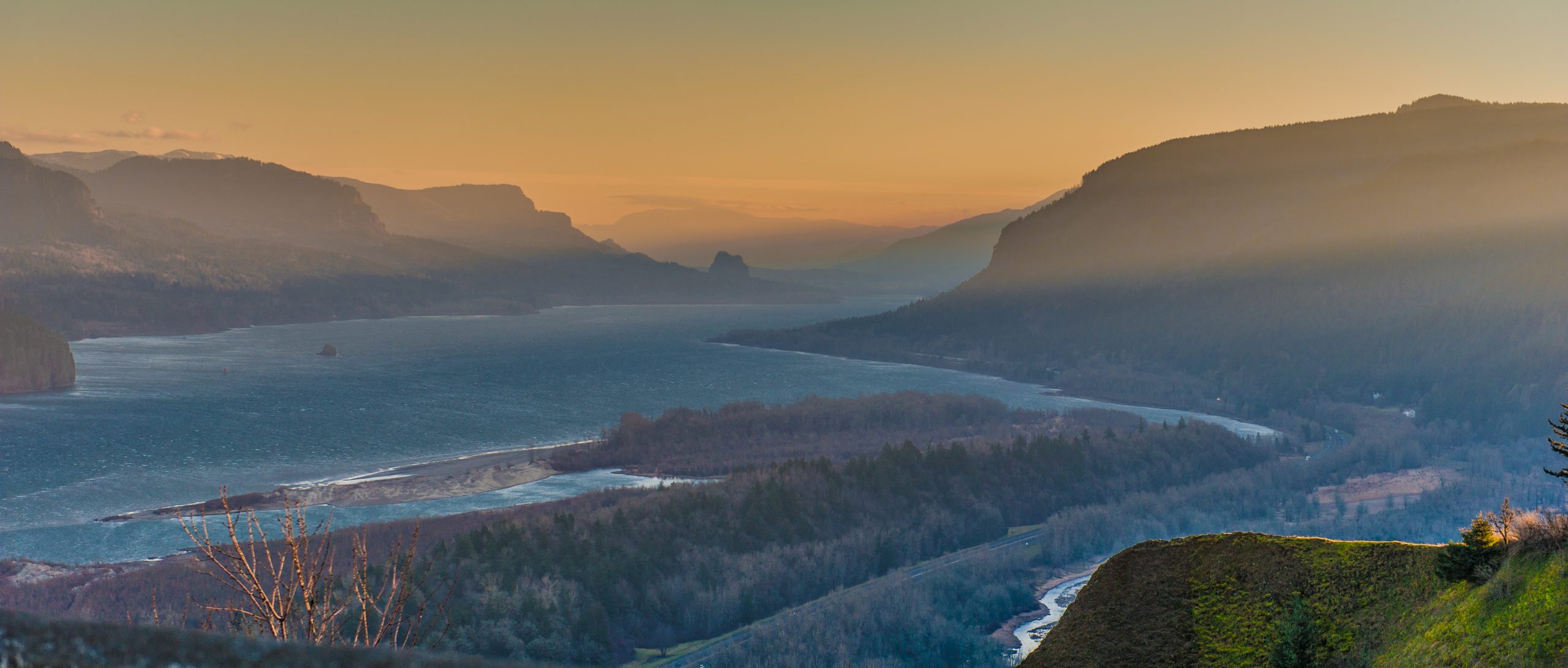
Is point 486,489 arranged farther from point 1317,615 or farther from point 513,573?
point 1317,615

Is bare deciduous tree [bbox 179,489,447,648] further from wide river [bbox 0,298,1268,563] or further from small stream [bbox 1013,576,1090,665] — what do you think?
small stream [bbox 1013,576,1090,665]

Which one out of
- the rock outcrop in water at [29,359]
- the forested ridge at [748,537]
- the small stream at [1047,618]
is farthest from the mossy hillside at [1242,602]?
the rock outcrop in water at [29,359]

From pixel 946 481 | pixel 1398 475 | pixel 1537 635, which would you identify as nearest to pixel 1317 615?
pixel 1537 635

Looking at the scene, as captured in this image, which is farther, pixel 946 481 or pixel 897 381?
pixel 897 381

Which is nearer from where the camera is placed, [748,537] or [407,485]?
[748,537]

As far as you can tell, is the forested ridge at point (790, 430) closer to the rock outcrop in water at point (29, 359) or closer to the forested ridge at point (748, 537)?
the forested ridge at point (748, 537)

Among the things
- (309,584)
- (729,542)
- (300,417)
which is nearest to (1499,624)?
(309,584)

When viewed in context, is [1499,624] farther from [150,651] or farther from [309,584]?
[150,651]
